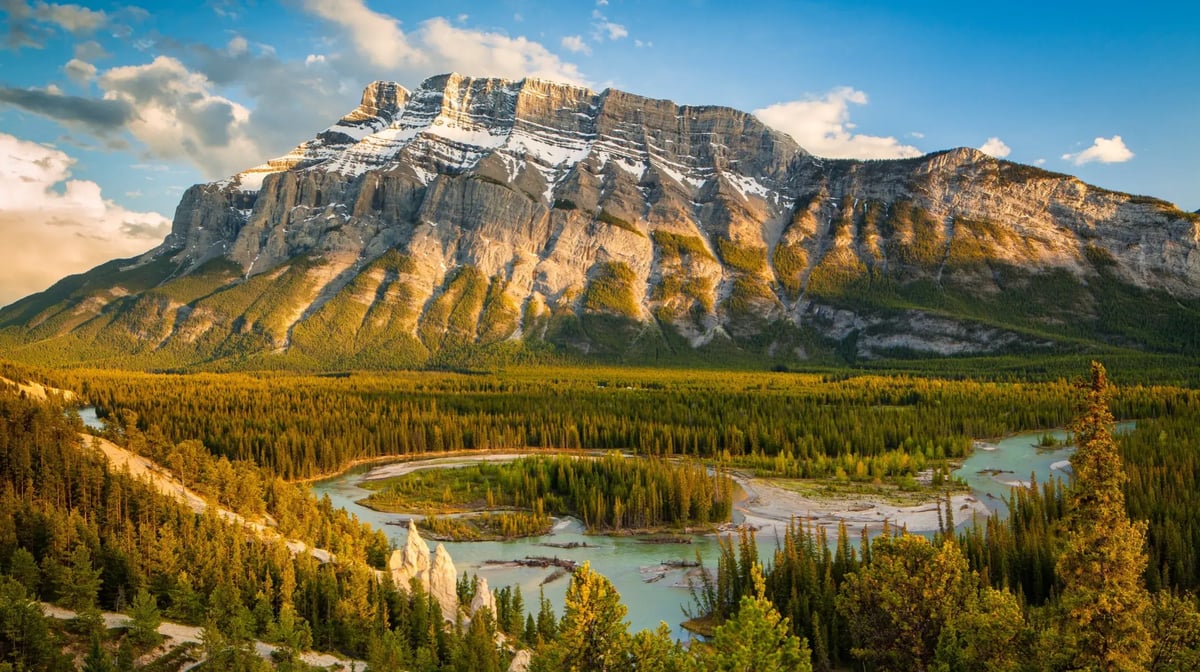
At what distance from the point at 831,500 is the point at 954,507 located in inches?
550

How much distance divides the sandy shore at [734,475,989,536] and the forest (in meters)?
5.92

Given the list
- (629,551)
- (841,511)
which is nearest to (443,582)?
(629,551)

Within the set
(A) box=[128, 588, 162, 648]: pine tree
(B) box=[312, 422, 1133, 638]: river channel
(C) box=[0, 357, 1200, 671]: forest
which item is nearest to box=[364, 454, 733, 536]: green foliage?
(C) box=[0, 357, 1200, 671]: forest

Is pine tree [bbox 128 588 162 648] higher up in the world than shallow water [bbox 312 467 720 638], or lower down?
higher up

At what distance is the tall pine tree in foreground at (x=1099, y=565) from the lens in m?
29.3

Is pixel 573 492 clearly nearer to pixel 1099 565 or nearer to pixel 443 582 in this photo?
pixel 443 582

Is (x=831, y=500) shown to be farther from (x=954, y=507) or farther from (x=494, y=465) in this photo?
(x=494, y=465)

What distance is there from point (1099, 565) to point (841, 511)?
215ft

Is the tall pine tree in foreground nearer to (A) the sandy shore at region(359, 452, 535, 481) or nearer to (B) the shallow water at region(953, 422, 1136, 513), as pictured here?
(B) the shallow water at region(953, 422, 1136, 513)

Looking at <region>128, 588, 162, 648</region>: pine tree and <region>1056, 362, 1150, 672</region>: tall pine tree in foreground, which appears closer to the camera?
<region>1056, 362, 1150, 672</region>: tall pine tree in foreground

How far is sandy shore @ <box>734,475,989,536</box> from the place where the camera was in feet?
285

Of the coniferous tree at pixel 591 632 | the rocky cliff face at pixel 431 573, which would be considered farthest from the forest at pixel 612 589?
the rocky cliff face at pixel 431 573

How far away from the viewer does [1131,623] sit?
29.0 metres

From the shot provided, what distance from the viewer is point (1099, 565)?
2984 cm
